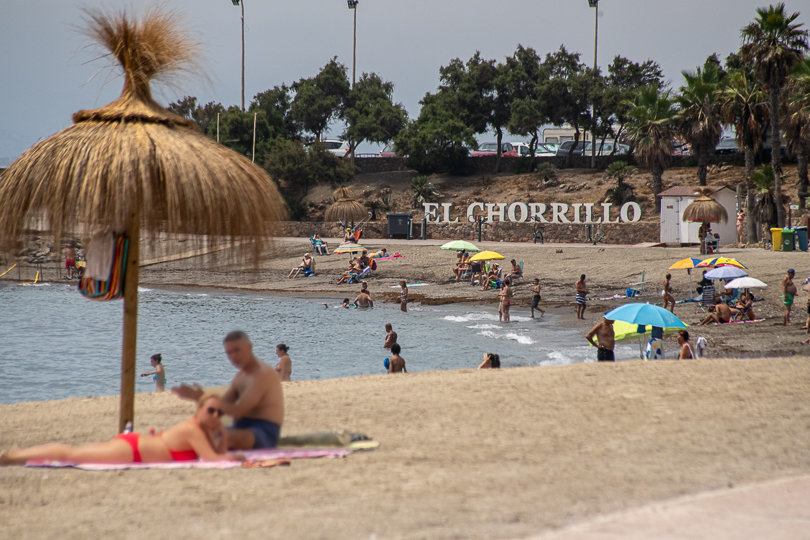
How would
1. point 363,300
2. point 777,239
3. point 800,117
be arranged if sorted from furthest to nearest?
point 800,117, point 777,239, point 363,300

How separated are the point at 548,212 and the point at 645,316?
102ft

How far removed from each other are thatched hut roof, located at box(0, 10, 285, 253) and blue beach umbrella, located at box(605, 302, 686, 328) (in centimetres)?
642

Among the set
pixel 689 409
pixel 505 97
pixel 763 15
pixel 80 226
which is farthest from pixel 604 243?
pixel 80 226

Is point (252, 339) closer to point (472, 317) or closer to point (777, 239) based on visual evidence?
point (472, 317)

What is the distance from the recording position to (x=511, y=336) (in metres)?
19.1

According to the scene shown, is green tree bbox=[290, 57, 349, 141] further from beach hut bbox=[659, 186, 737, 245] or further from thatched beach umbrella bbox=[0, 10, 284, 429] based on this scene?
thatched beach umbrella bbox=[0, 10, 284, 429]

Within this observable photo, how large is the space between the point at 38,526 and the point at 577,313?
18109 mm

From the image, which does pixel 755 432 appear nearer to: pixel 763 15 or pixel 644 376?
pixel 644 376

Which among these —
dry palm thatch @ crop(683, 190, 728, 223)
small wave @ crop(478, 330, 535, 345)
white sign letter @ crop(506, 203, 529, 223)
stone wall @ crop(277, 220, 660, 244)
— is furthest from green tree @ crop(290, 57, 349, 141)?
small wave @ crop(478, 330, 535, 345)

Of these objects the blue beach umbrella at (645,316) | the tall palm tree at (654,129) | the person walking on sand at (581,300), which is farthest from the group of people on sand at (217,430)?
the tall palm tree at (654,129)

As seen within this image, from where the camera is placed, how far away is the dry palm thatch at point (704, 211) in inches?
1074

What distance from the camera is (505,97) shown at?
5078 centimetres

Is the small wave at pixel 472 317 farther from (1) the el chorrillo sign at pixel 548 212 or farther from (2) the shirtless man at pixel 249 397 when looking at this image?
(2) the shirtless man at pixel 249 397

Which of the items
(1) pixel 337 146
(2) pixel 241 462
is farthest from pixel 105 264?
(1) pixel 337 146
